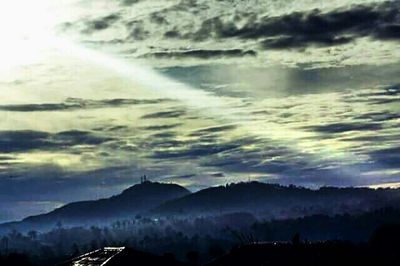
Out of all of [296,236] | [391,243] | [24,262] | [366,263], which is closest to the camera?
[366,263]

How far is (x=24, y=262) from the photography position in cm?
14275

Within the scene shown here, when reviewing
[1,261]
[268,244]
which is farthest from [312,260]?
[1,261]

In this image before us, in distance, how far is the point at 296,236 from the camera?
76.7 meters

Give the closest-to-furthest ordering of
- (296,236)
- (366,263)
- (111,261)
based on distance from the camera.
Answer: (366,263) → (111,261) → (296,236)

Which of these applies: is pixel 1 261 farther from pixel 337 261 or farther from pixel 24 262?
pixel 337 261

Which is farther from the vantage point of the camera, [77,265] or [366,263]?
[77,265]

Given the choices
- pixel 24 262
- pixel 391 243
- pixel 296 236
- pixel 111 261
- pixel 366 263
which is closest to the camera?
pixel 366 263

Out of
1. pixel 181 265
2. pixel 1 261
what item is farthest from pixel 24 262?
pixel 181 265

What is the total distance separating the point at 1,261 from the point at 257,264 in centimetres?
7998

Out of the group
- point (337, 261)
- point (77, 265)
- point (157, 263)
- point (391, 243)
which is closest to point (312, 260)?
point (337, 261)

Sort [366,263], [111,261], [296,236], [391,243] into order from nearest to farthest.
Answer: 1. [366,263]
2. [111,261]
3. [296,236]
4. [391,243]

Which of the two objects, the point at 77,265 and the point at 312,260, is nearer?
the point at 312,260

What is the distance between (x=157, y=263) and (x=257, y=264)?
1164 centimetres

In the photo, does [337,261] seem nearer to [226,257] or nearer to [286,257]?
[286,257]
